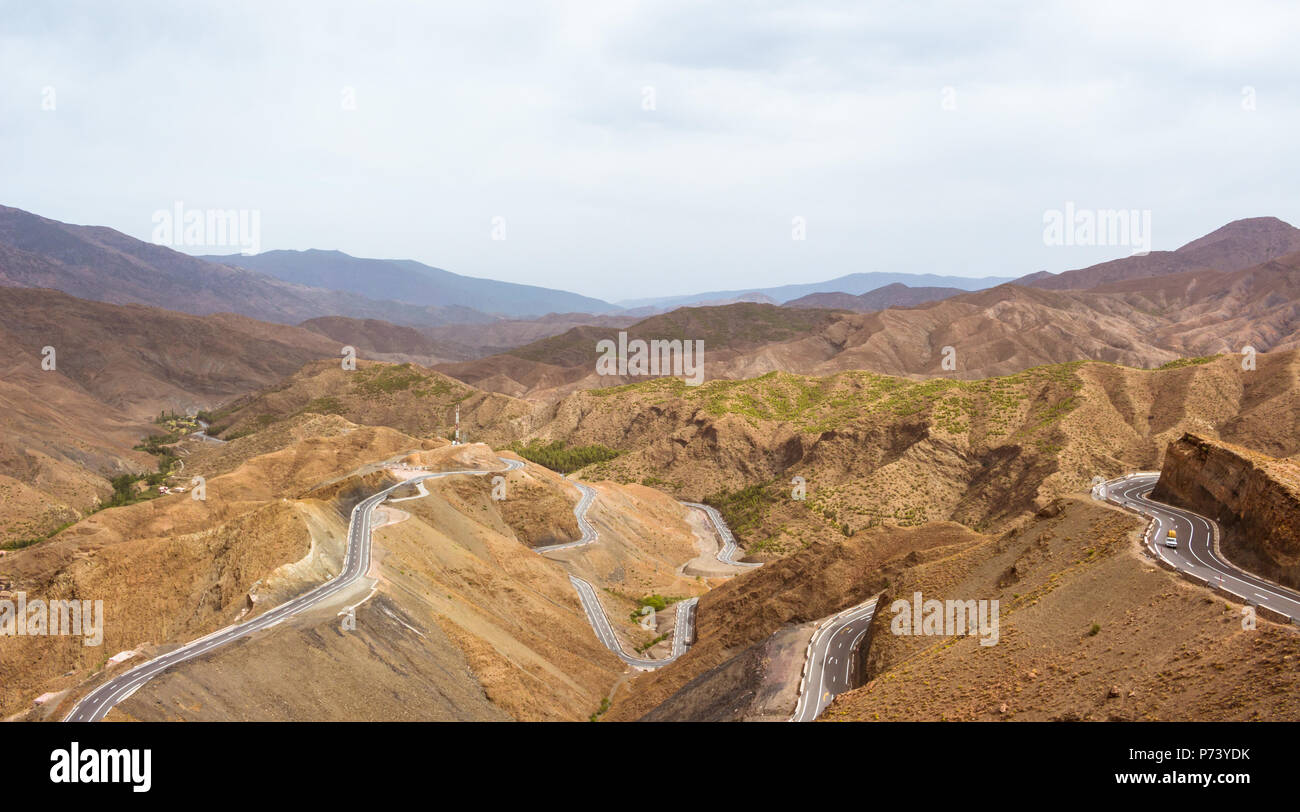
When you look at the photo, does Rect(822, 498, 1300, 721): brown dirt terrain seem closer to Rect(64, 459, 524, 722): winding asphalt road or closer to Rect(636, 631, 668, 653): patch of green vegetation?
Rect(636, 631, 668, 653): patch of green vegetation


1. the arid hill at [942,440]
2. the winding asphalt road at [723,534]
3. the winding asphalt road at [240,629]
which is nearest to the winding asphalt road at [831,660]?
the winding asphalt road at [240,629]

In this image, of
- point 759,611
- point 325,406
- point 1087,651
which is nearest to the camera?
point 1087,651

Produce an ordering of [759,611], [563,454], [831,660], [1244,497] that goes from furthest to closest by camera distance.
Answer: [563,454] < [759,611] < [831,660] < [1244,497]

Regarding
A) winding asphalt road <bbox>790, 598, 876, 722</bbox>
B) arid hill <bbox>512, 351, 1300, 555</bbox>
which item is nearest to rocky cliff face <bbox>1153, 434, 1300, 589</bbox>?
winding asphalt road <bbox>790, 598, 876, 722</bbox>

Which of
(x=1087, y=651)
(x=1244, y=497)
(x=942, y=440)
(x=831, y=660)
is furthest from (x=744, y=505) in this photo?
(x=1087, y=651)

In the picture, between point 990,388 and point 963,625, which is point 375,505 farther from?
point 990,388

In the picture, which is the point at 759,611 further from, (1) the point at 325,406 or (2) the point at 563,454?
(1) the point at 325,406
